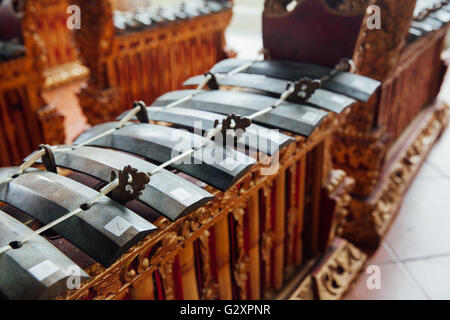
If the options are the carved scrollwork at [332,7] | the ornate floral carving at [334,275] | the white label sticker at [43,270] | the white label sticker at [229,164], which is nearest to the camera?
the white label sticker at [43,270]

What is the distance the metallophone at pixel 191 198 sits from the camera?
101 cm

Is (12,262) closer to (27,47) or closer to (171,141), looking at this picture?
(171,141)

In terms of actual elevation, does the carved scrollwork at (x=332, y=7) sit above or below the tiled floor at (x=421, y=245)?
above

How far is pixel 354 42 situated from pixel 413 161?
1649 mm

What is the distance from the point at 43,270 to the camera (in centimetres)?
A: 89

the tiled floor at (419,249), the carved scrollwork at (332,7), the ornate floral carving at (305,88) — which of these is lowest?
the tiled floor at (419,249)

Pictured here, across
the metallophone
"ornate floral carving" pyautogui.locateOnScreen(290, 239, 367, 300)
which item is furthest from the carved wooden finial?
"ornate floral carving" pyautogui.locateOnScreen(290, 239, 367, 300)

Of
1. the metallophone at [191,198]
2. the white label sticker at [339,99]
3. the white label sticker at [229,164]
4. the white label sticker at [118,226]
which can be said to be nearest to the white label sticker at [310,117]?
the metallophone at [191,198]

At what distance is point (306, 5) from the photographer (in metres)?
1.89

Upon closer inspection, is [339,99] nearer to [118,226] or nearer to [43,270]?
[118,226]

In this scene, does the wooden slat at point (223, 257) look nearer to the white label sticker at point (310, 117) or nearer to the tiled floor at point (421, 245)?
the white label sticker at point (310, 117)

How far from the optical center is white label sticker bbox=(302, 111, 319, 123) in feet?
4.91

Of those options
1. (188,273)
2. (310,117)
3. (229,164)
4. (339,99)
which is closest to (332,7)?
(339,99)
